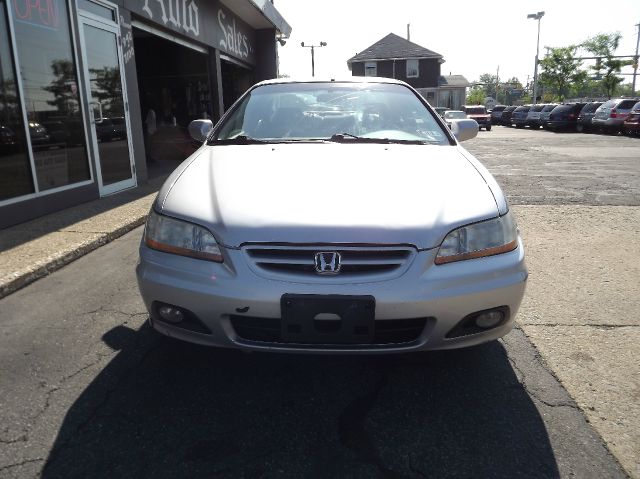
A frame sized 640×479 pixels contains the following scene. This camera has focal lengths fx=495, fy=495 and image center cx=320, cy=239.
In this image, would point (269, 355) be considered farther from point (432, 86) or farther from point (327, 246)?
point (432, 86)

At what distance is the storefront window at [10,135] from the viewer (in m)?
5.35

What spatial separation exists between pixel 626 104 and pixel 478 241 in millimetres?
24805

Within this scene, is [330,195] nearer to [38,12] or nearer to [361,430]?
[361,430]

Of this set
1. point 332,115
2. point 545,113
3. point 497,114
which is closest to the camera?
point 332,115

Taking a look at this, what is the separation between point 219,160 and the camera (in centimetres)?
277

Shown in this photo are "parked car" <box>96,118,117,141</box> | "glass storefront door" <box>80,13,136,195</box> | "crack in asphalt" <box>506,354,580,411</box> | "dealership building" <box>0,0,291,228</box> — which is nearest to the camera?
"crack in asphalt" <box>506,354,580,411</box>

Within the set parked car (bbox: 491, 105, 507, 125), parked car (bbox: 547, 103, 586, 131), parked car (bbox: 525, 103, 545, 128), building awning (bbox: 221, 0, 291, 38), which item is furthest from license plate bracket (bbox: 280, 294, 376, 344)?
parked car (bbox: 491, 105, 507, 125)

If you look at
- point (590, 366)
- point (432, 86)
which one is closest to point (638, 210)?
point (590, 366)

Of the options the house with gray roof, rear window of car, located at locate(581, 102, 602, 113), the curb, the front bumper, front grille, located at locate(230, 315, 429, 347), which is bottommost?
the curb

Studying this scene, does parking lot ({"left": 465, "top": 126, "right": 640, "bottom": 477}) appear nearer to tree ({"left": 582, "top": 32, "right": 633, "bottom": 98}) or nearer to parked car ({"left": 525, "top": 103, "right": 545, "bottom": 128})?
parked car ({"left": 525, "top": 103, "right": 545, "bottom": 128})

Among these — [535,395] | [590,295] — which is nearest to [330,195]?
[535,395]

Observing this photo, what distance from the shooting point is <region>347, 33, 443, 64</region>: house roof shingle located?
47.4m

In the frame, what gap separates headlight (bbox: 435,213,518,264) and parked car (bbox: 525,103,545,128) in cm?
3162

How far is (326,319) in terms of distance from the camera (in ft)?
6.47
